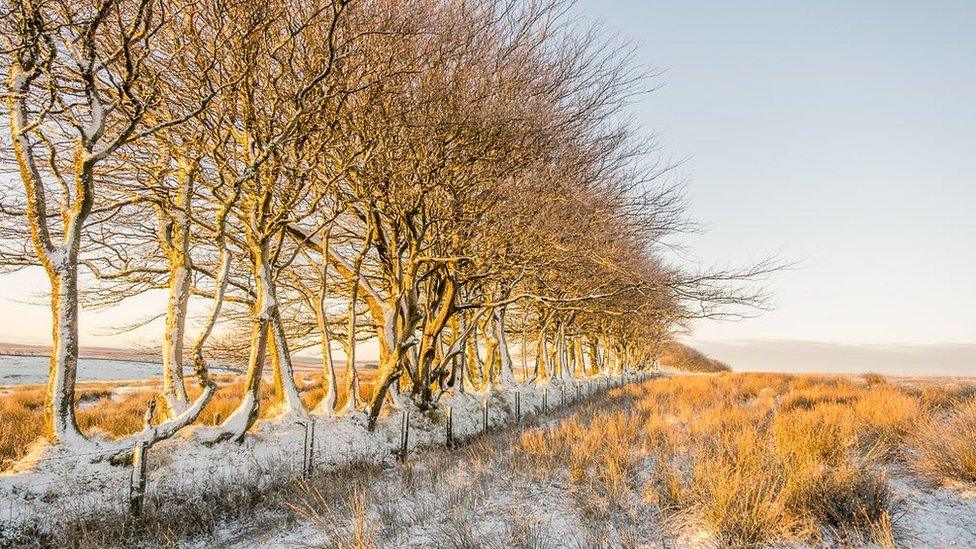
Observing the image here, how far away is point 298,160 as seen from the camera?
324 inches

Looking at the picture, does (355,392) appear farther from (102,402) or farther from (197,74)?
(102,402)

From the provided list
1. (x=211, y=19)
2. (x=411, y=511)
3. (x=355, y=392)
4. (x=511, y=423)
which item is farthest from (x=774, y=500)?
(x=511, y=423)

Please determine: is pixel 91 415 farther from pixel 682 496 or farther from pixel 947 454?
pixel 947 454

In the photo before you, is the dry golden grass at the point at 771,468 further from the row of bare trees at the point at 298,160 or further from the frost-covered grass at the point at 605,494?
the row of bare trees at the point at 298,160

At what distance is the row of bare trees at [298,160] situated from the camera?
19.9 ft

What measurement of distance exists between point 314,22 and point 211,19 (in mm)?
1418

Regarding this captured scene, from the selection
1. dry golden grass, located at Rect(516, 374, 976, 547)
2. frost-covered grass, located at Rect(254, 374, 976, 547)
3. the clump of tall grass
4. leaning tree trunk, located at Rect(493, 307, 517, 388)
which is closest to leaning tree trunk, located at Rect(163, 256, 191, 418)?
frost-covered grass, located at Rect(254, 374, 976, 547)

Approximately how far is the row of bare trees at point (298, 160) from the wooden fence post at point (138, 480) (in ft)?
2.82

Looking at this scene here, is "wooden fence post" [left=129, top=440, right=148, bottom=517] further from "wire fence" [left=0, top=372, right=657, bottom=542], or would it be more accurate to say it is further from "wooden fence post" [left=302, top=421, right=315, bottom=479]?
"wooden fence post" [left=302, top=421, right=315, bottom=479]

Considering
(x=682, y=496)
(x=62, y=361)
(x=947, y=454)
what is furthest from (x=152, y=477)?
(x=947, y=454)

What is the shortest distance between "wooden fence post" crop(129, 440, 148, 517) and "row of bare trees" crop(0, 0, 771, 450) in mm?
860

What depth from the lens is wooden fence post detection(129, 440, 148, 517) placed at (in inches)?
213

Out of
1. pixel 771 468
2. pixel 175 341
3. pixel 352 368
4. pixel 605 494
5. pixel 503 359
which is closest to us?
pixel 771 468

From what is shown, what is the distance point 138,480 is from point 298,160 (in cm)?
505
